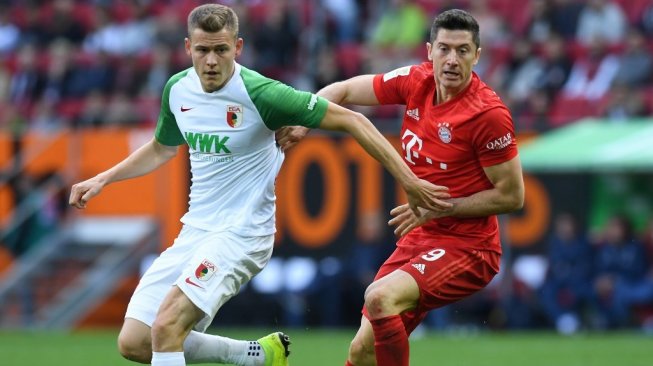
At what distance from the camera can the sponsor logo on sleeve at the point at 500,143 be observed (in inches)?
341

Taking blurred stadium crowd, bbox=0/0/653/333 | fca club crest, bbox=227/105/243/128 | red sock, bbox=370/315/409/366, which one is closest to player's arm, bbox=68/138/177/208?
fca club crest, bbox=227/105/243/128

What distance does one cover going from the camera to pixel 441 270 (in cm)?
879

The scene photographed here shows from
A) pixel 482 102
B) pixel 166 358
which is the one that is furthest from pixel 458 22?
pixel 166 358

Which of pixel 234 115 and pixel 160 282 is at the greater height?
pixel 234 115

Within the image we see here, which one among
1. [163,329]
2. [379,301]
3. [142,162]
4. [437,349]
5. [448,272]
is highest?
[142,162]

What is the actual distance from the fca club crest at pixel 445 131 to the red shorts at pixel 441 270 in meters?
0.68

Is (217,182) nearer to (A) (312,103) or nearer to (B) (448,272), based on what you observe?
(A) (312,103)

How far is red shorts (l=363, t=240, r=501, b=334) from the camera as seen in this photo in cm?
876

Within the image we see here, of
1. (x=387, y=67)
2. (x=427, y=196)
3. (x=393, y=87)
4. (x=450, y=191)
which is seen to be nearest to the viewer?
(x=427, y=196)

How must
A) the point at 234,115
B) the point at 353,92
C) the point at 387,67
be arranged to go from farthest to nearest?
the point at 387,67
the point at 353,92
the point at 234,115

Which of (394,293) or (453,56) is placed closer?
(394,293)

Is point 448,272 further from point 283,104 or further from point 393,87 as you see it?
point 283,104

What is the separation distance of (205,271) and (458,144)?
1.81 m

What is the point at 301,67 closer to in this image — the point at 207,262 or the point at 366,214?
the point at 366,214
